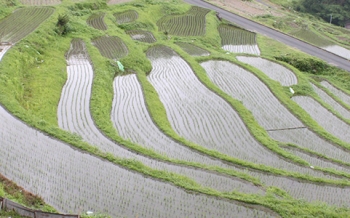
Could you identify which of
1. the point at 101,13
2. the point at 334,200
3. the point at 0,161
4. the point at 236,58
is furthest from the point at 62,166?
the point at 101,13

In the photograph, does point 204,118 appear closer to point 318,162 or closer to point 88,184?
point 318,162

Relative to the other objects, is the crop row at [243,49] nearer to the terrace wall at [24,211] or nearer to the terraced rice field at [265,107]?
the terraced rice field at [265,107]

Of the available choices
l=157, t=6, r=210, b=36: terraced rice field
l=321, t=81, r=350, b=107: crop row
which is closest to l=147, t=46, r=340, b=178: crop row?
l=157, t=6, r=210, b=36: terraced rice field

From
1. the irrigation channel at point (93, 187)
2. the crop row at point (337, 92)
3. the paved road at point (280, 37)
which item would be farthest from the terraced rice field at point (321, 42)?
the irrigation channel at point (93, 187)

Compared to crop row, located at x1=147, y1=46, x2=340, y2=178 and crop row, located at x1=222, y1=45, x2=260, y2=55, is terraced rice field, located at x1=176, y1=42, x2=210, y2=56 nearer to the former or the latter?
crop row, located at x1=222, y1=45, x2=260, y2=55

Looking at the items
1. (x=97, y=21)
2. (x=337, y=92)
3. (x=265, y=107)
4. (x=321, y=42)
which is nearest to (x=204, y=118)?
(x=265, y=107)

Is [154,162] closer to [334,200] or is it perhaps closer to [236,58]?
[334,200]
